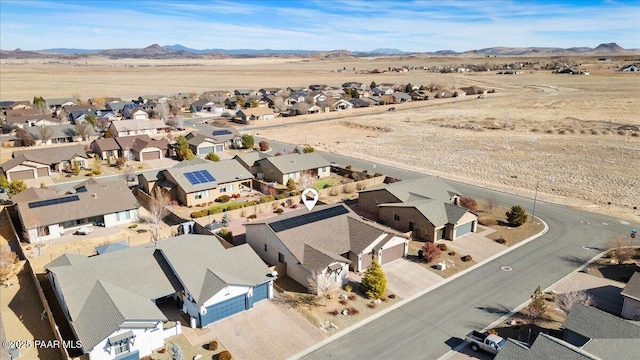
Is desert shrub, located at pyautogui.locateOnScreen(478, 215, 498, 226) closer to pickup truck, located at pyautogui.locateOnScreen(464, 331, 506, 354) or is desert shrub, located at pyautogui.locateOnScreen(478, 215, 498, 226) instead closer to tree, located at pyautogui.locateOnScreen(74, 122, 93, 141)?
pickup truck, located at pyautogui.locateOnScreen(464, 331, 506, 354)

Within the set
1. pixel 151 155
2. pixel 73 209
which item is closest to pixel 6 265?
pixel 73 209

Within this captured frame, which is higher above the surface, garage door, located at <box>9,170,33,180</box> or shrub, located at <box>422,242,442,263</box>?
garage door, located at <box>9,170,33,180</box>

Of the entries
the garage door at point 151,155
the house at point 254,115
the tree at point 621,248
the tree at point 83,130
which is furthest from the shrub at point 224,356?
the house at point 254,115

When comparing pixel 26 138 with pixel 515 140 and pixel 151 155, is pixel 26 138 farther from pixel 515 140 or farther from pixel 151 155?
pixel 515 140

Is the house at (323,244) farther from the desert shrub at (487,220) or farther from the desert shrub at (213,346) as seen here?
the desert shrub at (487,220)

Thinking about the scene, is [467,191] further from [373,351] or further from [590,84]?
[590,84]

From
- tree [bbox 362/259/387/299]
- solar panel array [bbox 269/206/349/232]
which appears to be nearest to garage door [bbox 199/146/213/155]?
solar panel array [bbox 269/206/349/232]
